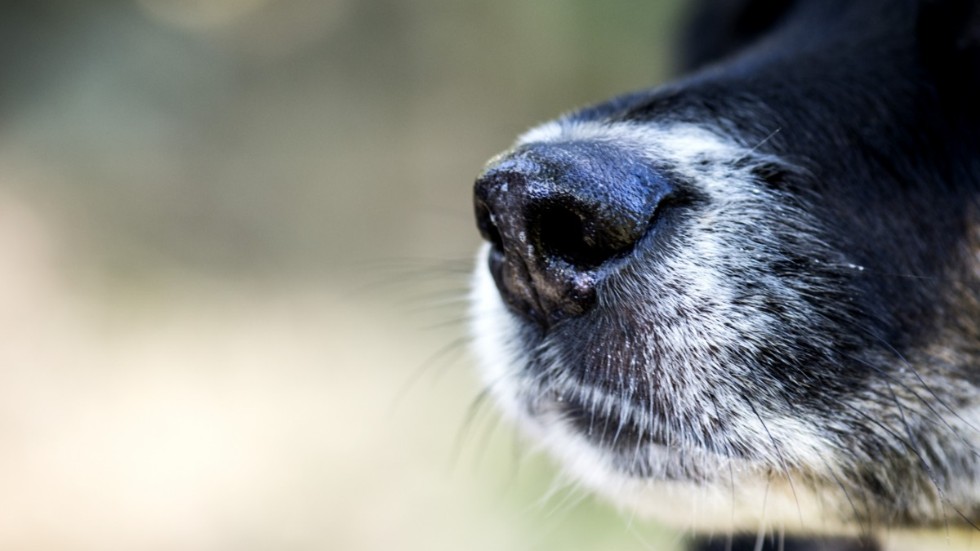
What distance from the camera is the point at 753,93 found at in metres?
1.56

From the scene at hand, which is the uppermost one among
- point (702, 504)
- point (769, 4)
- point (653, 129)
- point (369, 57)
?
point (369, 57)

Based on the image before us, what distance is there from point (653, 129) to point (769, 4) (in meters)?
0.96

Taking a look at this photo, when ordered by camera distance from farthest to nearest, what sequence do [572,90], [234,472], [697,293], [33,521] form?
[572,90] < [234,472] < [33,521] < [697,293]

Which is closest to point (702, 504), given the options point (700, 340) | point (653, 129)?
point (700, 340)

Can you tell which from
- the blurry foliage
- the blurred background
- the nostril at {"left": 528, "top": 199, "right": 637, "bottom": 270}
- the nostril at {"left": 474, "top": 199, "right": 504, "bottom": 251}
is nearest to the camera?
the nostril at {"left": 528, "top": 199, "right": 637, "bottom": 270}

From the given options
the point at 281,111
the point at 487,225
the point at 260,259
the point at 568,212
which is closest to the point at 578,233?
the point at 568,212

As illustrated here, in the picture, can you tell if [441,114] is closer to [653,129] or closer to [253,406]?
[253,406]

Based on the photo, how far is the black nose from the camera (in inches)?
48.1

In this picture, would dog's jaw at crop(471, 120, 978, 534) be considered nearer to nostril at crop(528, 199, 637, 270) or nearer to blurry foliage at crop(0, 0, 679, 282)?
nostril at crop(528, 199, 637, 270)

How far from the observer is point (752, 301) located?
1.29m

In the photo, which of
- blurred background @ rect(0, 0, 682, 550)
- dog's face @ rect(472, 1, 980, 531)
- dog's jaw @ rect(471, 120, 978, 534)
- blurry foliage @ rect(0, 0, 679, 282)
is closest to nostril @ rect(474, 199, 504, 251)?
dog's face @ rect(472, 1, 980, 531)

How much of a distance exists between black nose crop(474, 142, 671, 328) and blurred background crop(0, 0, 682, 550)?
300cm

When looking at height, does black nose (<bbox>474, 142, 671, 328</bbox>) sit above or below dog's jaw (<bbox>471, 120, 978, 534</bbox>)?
above

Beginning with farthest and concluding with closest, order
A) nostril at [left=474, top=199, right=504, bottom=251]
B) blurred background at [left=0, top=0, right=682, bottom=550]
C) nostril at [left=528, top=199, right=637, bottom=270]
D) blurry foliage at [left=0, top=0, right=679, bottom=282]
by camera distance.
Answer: blurry foliage at [left=0, top=0, right=679, bottom=282], blurred background at [left=0, top=0, right=682, bottom=550], nostril at [left=474, top=199, right=504, bottom=251], nostril at [left=528, top=199, right=637, bottom=270]
